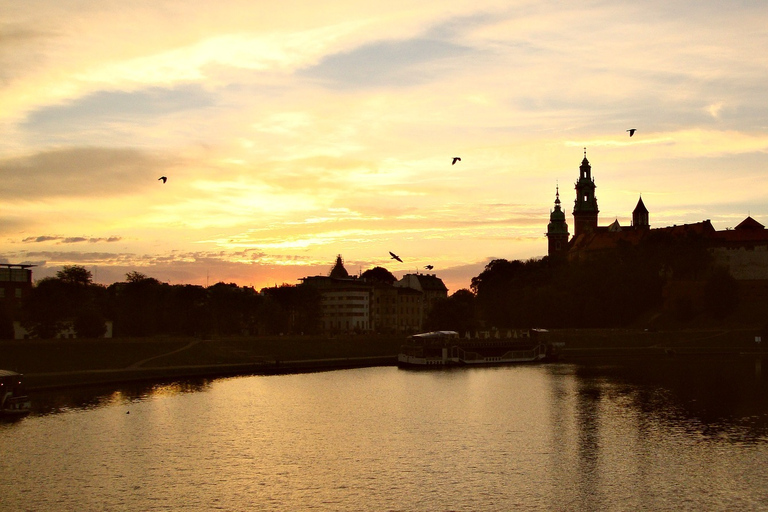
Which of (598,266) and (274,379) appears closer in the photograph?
(274,379)

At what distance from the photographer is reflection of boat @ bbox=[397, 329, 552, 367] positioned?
138875mm

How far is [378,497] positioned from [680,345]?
408ft

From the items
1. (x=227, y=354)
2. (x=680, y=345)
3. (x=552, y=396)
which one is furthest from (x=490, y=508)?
(x=680, y=345)

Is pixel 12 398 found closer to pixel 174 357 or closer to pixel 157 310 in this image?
pixel 174 357

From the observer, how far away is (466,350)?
14462cm

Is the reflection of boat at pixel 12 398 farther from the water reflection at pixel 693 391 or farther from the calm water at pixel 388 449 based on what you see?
the water reflection at pixel 693 391

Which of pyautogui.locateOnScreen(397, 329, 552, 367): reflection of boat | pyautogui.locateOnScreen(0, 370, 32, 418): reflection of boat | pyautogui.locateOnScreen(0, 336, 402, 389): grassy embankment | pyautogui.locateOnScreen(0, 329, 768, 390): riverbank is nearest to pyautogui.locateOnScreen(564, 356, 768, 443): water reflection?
pyautogui.locateOnScreen(0, 329, 768, 390): riverbank

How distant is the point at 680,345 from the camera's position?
15600 centimetres

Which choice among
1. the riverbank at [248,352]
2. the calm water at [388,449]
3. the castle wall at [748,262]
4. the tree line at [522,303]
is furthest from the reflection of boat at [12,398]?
the castle wall at [748,262]

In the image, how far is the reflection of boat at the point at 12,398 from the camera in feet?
235

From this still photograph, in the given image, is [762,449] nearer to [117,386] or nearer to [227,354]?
[117,386]

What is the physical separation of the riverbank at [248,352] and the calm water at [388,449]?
32.8ft

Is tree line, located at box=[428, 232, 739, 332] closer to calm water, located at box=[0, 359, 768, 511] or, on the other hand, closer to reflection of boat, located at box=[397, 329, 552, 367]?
reflection of boat, located at box=[397, 329, 552, 367]

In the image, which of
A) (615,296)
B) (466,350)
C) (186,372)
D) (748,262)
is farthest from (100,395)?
(748,262)
